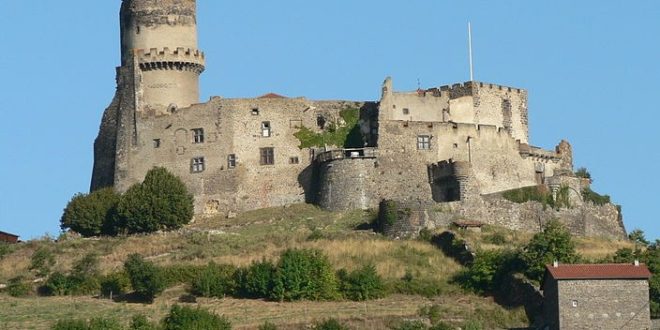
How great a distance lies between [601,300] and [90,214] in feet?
90.0

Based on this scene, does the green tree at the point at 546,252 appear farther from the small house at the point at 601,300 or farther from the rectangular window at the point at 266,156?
the rectangular window at the point at 266,156

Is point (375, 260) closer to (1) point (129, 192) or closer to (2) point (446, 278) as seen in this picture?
(2) point (446, 278)

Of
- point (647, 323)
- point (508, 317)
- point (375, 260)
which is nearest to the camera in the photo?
point (647, 323)

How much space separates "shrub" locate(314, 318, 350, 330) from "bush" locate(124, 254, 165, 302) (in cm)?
805

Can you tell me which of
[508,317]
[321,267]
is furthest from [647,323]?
[321,267]

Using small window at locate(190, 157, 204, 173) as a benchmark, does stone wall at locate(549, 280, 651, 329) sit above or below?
below

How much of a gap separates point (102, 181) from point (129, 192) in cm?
652

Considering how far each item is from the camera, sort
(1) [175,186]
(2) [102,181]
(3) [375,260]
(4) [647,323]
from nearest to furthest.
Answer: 1. (4) [647,323]
2. (3) [375,260]
3. (1) [175,186]
4. (2) [102,181]

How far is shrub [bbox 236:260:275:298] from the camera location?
80500mm

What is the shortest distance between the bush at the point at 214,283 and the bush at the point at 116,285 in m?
2.58

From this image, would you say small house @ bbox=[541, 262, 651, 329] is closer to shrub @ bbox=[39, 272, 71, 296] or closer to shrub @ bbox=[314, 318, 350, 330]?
shrub @ bbox=[314, 318, 350, 330]

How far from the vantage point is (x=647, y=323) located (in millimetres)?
72750

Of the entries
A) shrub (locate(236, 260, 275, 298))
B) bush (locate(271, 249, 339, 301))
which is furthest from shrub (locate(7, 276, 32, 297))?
bush (locate(271, 249, 339, 301))

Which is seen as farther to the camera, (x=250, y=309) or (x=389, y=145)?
(x=389, y=145)
